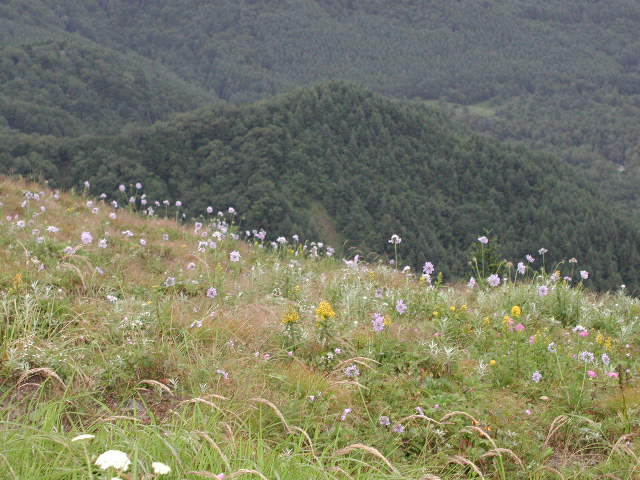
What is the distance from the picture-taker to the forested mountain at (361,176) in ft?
177

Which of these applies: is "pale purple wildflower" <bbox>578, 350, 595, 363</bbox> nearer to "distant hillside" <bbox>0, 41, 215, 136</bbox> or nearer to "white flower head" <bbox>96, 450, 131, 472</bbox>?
"white flower head" <bbox>96, 450, 131, 472</bbox>

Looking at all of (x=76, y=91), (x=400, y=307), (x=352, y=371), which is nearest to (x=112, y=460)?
(x=352, y=371)

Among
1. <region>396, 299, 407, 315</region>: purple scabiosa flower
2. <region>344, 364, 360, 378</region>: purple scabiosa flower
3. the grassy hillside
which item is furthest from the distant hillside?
<region>344, 364, 360, 378</region>: purple scabiosa flower

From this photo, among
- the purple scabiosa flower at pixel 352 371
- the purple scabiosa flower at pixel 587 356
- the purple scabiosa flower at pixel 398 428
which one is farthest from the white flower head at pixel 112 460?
the purple scabiosa flower at pixel 587 356

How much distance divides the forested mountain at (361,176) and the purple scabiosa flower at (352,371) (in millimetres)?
40168

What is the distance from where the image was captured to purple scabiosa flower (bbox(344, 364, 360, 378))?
3514 mm

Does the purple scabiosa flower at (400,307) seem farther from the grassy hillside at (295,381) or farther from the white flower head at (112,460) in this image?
the white flower head at (112,460)

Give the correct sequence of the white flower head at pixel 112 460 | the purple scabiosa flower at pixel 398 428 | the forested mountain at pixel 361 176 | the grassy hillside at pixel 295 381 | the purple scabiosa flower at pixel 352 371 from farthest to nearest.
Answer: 1. the forested mountain at pixel 361 176
2. the purple scabiosa flower at pixel 352 371
3. the purple scabiosa flower at pixel 398 428
4. the grassy hillside at pixel 295 381
5. the white flower head at pixel 112 460

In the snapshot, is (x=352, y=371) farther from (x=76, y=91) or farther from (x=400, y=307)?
(x=76, y=91)

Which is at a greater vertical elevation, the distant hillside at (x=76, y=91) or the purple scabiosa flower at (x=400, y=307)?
the purple scabiosa flower at (x=400, y=307)

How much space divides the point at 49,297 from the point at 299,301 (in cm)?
187

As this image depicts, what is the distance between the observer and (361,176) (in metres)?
77.7

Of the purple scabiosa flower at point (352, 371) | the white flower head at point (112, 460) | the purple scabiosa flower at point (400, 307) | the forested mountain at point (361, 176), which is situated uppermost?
the white flower head at point (112, 460)

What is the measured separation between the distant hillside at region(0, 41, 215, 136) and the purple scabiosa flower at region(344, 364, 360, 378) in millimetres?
95599
